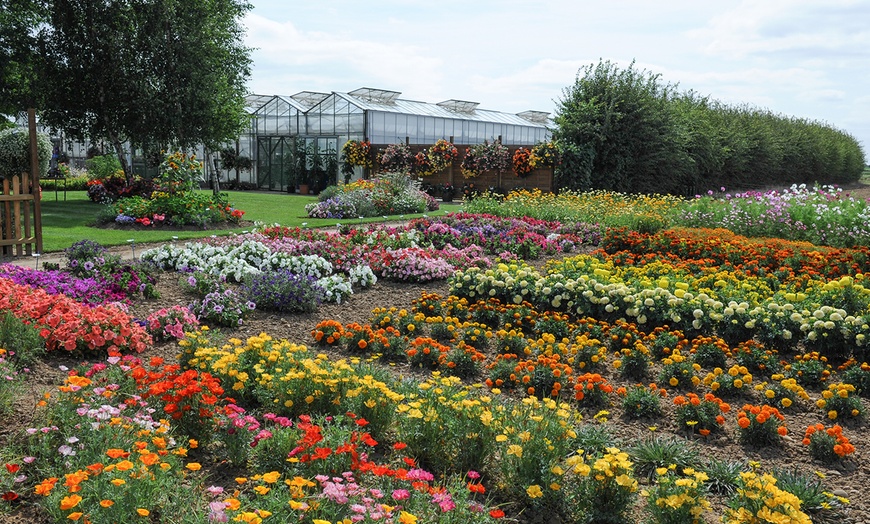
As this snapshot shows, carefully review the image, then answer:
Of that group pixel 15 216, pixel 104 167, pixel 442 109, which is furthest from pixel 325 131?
pixel 15 216

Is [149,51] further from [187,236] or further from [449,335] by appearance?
[449,335]

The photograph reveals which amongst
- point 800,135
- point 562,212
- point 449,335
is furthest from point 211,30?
point 800,135

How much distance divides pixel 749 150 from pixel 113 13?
88.7 ft

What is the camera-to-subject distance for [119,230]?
13508 mm

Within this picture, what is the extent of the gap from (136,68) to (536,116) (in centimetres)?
2188

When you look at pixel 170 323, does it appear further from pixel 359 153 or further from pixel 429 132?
pixel 429 132

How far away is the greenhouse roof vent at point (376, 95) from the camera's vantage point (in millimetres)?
28844

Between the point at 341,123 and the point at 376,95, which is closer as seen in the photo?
the point at 341,123

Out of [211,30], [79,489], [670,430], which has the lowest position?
[670,430]

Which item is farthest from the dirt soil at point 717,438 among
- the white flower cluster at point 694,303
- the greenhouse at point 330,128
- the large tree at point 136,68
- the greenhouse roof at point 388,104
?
the greenhouse roof at point 388,104

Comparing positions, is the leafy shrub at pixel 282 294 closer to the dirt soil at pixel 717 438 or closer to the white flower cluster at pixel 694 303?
the dirt soil at pixel 717 438

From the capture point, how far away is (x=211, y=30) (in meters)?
19.9

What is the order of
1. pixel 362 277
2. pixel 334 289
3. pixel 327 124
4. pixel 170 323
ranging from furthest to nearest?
pixel 327 124 → pixel 362 277 → pixel 334 289 → pixel 170 323

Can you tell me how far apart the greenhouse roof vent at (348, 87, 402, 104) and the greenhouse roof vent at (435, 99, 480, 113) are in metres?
3.07
